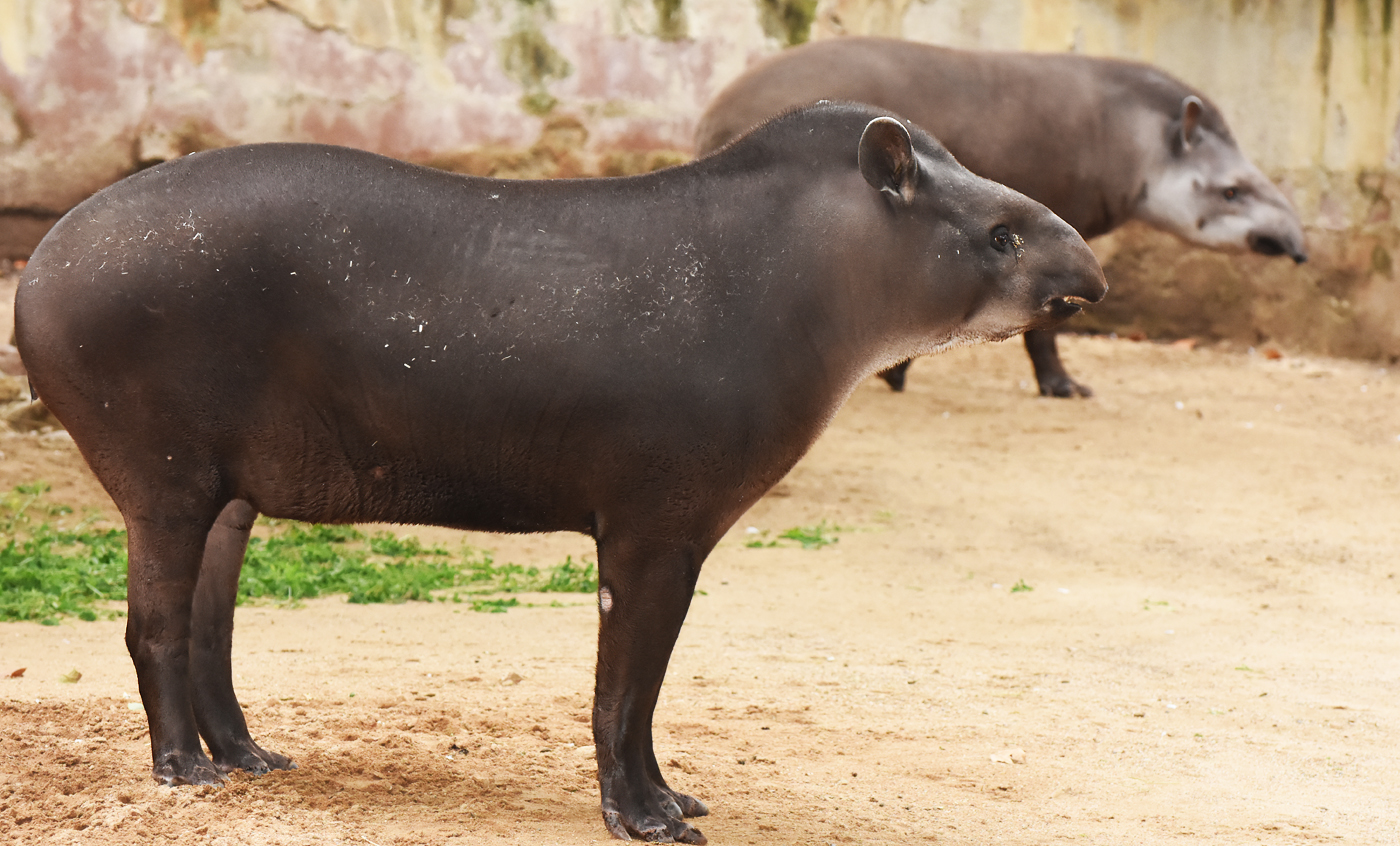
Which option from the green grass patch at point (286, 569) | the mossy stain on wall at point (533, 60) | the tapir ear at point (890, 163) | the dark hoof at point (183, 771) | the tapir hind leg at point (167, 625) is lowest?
the green grass patch at point (286, 569)

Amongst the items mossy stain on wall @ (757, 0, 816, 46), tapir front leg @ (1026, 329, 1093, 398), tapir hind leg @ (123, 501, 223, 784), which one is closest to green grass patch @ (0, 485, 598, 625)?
tapir hind leg @ (123, 501, 223, 784)

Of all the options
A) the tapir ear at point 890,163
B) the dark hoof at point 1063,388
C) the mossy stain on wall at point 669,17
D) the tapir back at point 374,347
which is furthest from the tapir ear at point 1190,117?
the tapir back at point 374,347

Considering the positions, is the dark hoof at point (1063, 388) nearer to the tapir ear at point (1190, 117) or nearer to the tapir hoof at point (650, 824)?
the tapir ear at point (1190, 117)

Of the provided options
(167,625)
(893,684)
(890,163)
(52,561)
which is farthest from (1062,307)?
(52,561)

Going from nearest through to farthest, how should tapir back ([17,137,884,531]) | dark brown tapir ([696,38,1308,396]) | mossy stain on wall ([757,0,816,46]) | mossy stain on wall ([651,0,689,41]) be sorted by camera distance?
tapir back ([17,137,884,531]) < dark brown tapir ([696,38,1308,396]) < mossy stain on wall ([651,0,689,41]) < mossy stain on wall ([757,0,816,46])

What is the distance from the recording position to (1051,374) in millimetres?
10719

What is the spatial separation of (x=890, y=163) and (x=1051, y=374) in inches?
281

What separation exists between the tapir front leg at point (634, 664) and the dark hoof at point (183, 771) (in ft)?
3.08

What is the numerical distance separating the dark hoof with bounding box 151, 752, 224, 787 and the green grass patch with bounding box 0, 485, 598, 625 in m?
2.10

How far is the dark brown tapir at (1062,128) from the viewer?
9102 mm

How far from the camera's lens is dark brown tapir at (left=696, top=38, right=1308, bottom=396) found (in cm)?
910

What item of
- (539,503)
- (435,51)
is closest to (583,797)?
(539,503)

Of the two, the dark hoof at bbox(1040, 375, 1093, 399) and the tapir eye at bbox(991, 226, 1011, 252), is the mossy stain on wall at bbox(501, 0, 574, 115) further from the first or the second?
the tapir eye at bbox(991, 226, 1011, 252)

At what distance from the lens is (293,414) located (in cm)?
360
